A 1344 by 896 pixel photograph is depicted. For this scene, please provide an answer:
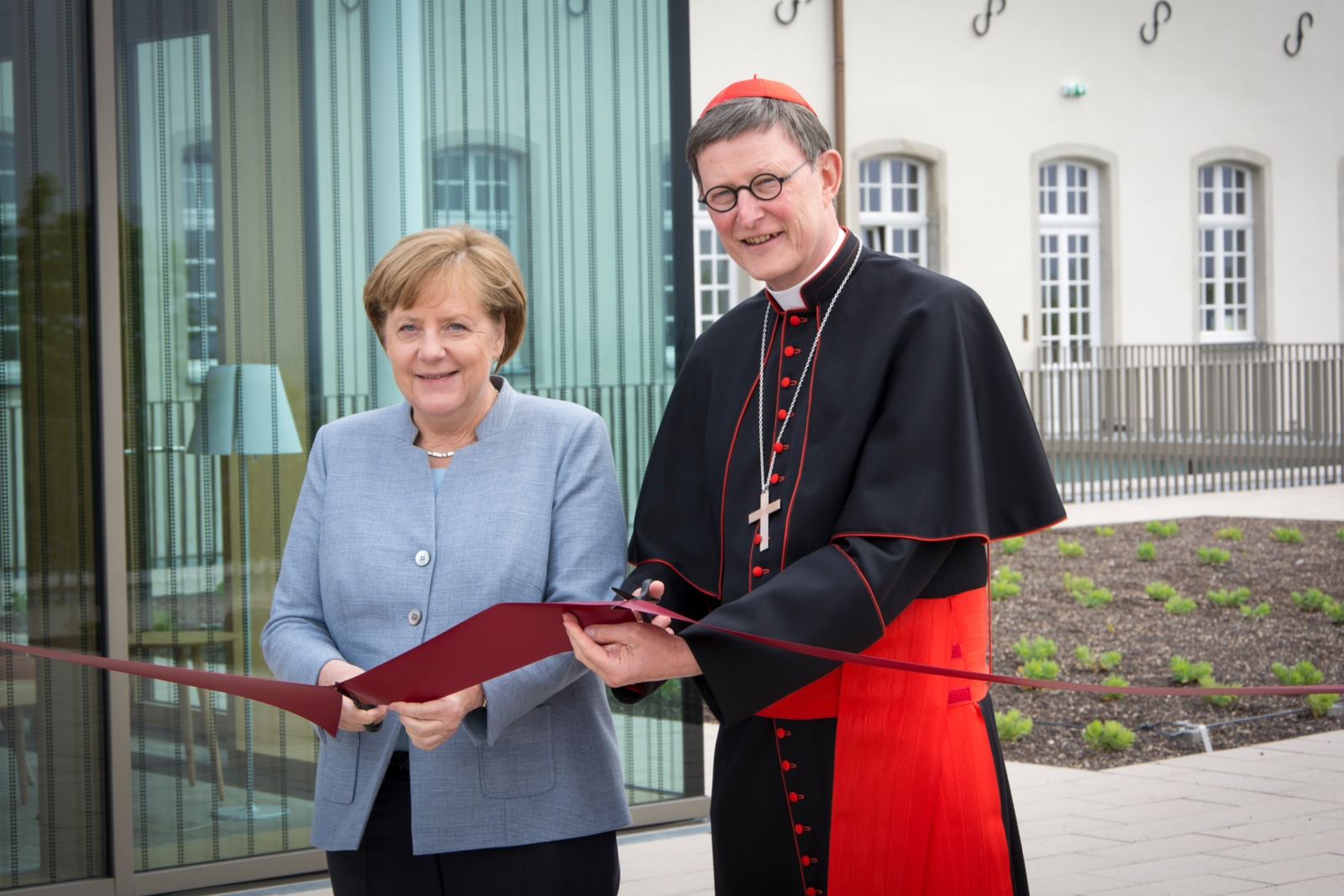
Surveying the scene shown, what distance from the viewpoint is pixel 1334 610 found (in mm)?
8148

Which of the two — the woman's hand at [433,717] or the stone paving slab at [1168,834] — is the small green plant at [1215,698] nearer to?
the stone paving slab at [1168,834]

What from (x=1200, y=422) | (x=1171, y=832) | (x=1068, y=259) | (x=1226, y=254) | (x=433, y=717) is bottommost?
(x=1171, y=832)

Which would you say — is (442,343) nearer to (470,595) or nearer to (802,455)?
(470,595)

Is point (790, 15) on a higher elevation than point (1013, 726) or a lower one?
higher

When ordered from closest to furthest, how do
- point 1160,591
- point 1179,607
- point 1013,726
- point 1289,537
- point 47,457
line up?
point 47,457
point 1013,726
point 1179,607
point 1160,591
point 1289,537

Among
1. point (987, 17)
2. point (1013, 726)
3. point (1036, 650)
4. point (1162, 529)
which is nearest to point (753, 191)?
point (1013, 726)

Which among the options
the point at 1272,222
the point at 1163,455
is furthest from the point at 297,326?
the point at 1272,222

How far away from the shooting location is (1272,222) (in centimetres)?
2088

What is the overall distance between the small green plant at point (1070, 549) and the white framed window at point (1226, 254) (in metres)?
10.9

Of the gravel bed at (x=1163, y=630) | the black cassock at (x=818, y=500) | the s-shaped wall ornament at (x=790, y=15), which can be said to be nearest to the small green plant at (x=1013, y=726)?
the gravel bed at (x=1163, y=630)

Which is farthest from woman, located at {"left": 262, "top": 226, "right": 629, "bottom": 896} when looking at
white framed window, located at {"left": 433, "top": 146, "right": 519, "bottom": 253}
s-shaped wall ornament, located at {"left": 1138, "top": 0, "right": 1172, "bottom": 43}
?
s-shaped wall ornament, located at {"left": 1138, "top": 0, "right": 1172, "bottom": 43}

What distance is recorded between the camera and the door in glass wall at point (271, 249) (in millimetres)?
3875

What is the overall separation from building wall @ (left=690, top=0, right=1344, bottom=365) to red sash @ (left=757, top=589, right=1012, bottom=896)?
14.6 m

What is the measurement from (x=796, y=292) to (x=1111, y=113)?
1854 centimetres
